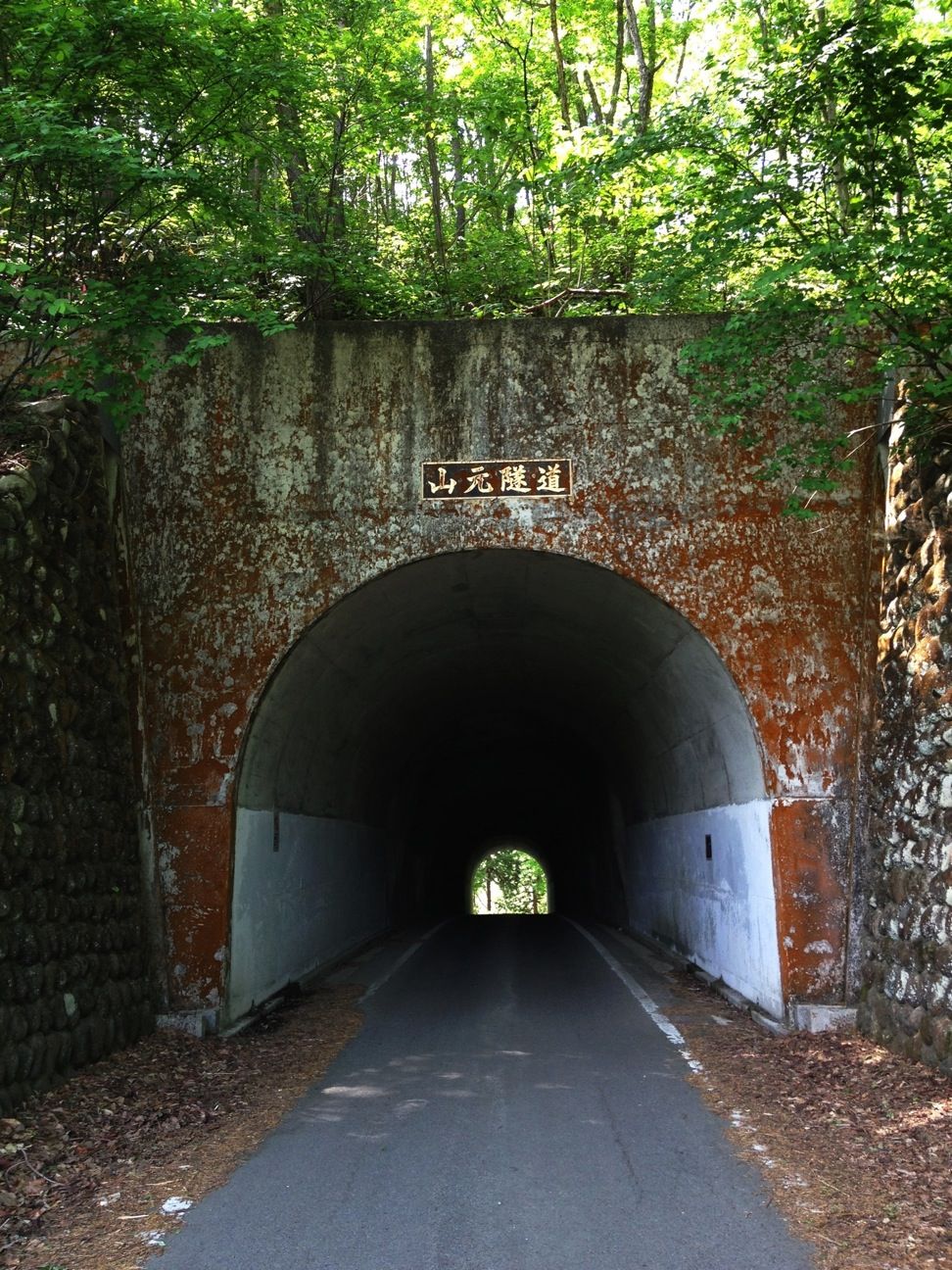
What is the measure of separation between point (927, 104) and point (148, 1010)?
8366 mm

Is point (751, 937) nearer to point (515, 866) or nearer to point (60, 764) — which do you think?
point (60, 764)

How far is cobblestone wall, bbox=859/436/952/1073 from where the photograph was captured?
6.38 metres

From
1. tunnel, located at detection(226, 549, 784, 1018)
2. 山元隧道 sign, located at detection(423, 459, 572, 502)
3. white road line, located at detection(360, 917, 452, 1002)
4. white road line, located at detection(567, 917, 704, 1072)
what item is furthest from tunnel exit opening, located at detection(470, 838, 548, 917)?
山元隧道 sign, located at detection(423, 459, 572, 502)

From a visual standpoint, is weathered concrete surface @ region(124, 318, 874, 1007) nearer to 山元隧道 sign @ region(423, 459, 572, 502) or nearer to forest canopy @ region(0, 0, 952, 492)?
山元隧道 sign @ region(423, 459, 572, 502)

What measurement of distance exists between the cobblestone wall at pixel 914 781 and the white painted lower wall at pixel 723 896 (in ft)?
2.74

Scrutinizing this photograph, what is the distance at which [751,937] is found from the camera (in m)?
8.43

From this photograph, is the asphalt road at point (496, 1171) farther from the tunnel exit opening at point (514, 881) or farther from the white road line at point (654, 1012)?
the tunnel exit opening at point (514, 881)

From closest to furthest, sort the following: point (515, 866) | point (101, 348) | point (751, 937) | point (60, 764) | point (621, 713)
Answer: point (60, 764) → point (101, 348) → point (751, 937) → point (621, 713) → point (515, 866)

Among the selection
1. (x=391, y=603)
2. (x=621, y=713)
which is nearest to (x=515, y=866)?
(x=621, y=713)

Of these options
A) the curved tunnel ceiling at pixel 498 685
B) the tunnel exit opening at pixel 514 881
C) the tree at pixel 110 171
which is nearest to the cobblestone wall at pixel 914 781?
the curved tunnel ceiling at pixel 498 685

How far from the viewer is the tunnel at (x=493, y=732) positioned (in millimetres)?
8531

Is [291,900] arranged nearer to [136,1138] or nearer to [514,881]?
[136,1138]

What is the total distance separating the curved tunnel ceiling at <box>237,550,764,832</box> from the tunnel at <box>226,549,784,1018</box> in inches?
1.4

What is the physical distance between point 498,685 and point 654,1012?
676 centimetres
